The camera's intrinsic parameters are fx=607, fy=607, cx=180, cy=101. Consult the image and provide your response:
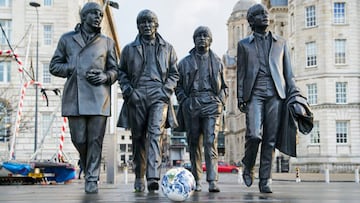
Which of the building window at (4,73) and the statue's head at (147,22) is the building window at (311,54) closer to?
the building window at (4,73)

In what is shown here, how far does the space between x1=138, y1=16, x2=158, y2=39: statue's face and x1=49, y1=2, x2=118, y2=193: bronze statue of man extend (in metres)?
0.72

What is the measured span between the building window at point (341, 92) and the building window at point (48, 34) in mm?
27024

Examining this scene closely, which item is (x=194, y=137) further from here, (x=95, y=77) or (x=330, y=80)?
(x=330, y=80)

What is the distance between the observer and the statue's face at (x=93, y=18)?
942cm

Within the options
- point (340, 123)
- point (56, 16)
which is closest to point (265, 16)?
point (56, 16)

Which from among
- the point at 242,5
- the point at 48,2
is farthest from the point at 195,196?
the point at 242,5

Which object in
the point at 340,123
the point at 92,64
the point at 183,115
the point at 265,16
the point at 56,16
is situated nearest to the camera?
the point at 92,64

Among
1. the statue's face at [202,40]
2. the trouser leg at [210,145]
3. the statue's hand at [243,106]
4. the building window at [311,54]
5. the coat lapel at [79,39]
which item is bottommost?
the trouser leg at [210,145]

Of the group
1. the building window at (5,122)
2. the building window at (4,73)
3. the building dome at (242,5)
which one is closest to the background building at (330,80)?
the building window at (5,122)

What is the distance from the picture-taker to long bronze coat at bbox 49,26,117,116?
9.20 metres

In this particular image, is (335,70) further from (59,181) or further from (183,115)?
(183,115)

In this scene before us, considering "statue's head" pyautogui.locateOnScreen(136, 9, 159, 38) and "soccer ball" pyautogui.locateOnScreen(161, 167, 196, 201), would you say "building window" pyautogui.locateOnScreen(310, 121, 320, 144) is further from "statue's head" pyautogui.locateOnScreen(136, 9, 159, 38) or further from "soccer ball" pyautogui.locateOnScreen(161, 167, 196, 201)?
"soccer ball" pyautogui.locateOnScreen(161, 167, 196, 201)

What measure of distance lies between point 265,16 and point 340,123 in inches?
1938

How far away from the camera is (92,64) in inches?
368
